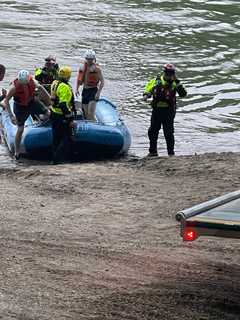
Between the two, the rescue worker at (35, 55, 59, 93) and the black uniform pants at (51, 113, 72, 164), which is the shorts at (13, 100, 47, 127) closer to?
the rescue worker at (35, 55, 59, 93)

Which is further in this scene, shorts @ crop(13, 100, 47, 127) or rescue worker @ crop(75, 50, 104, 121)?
rescue worker @ crop(75, 50, 104, 121)

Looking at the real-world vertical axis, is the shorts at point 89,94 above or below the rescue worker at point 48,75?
below

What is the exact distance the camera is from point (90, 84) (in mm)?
17781

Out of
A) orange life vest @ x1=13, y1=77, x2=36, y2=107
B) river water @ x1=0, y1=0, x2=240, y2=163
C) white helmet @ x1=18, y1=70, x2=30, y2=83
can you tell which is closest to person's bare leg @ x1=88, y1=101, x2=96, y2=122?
river water @ x1=0, y1=0, x2=240, y2=163

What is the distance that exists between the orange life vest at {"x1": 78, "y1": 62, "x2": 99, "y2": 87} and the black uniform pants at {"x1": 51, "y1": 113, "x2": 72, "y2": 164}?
5.44ft

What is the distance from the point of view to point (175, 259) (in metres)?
8.91

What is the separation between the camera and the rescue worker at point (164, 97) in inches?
620

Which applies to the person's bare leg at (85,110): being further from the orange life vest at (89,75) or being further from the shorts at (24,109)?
the shorts at (24,109)

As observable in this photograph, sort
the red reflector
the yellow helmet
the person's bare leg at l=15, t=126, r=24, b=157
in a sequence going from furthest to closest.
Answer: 1. the person's bare leg at l=15, t=126, r=24, b=157
2. the yellow helmet
3. the red reflector

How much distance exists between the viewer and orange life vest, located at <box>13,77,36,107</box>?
16.1 meters

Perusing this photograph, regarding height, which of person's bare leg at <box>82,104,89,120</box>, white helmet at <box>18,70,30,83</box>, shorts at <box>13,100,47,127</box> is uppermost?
white helmet at <box>18,70,30,83</box>

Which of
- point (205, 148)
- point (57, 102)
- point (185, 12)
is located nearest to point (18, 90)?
point (57, 102)

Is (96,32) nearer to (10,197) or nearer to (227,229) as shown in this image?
(10,197)

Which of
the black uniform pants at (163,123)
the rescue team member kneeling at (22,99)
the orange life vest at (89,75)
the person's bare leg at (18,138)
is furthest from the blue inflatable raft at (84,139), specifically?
the orange life vest at (89,75)
